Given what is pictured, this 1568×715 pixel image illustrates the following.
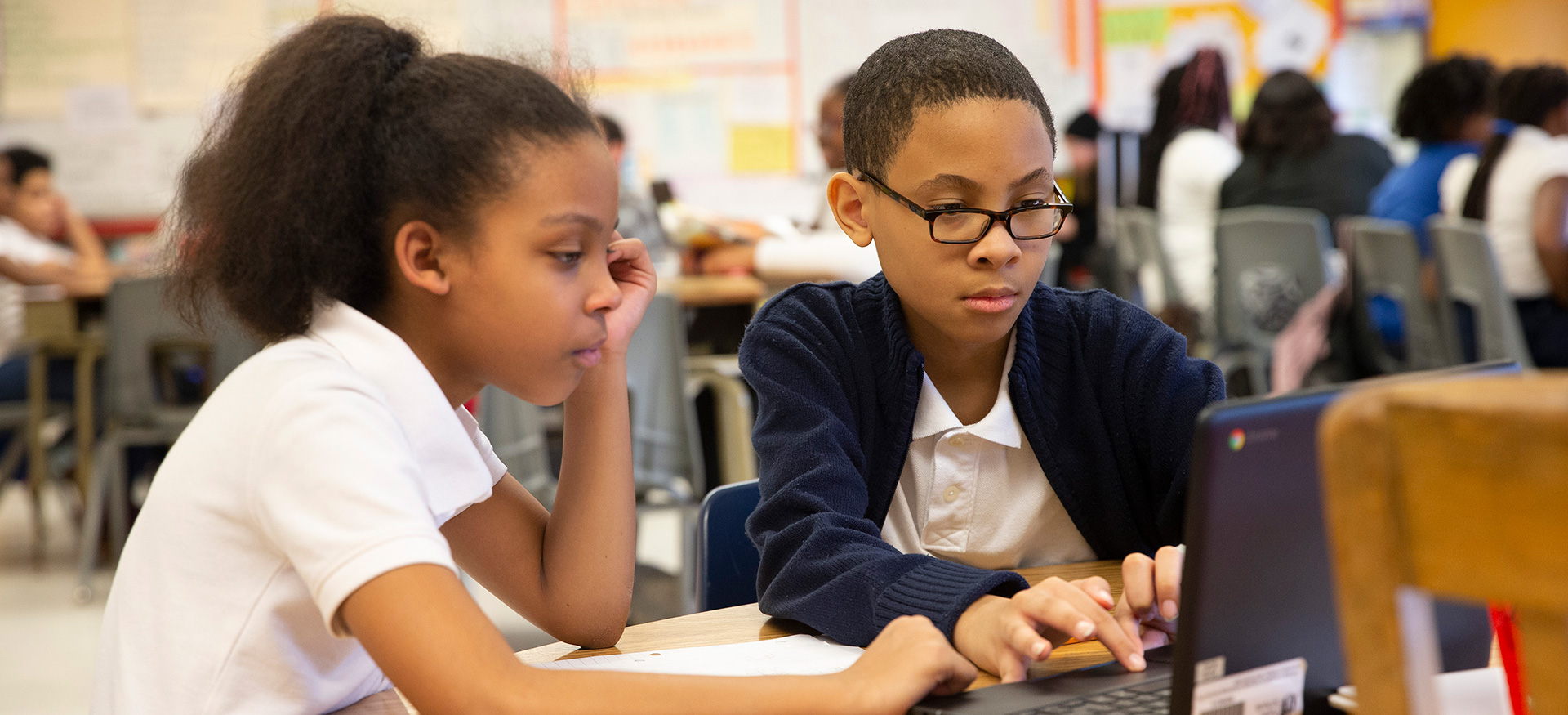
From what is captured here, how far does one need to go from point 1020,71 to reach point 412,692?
0.72 metres

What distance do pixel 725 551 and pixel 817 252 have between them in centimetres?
145

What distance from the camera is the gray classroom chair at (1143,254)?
4664 mm

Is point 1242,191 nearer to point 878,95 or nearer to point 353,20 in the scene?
point 878,95

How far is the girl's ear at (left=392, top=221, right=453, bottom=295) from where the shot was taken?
79cm

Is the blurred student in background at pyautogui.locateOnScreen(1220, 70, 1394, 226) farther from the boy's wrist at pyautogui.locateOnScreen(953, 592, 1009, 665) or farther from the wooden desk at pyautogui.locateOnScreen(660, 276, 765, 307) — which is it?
the boy's wrist at pyautogui.locateOnScreen(953, 592, 1009, 665)

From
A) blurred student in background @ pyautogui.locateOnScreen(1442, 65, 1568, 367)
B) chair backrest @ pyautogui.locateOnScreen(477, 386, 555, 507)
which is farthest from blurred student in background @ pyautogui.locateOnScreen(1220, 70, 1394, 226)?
chair backrest @ pyautogui.locateOnScreen(477, 386, 555, 507)

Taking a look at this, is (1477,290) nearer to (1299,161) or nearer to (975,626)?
(1299,161)

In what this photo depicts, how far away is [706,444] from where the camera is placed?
393cm

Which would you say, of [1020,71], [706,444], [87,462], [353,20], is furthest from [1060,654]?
[87,462]

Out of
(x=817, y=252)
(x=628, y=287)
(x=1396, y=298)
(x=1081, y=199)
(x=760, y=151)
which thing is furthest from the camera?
(x=760, y=151)

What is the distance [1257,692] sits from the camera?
23.7 inches

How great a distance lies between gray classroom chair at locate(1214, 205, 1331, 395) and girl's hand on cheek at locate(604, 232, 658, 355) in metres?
3.19

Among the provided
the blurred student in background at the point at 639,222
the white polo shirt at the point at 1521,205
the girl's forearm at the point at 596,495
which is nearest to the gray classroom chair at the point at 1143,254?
the white polo shirt at the point at 1521,205

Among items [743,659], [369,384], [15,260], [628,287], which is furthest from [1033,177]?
[15,260]
